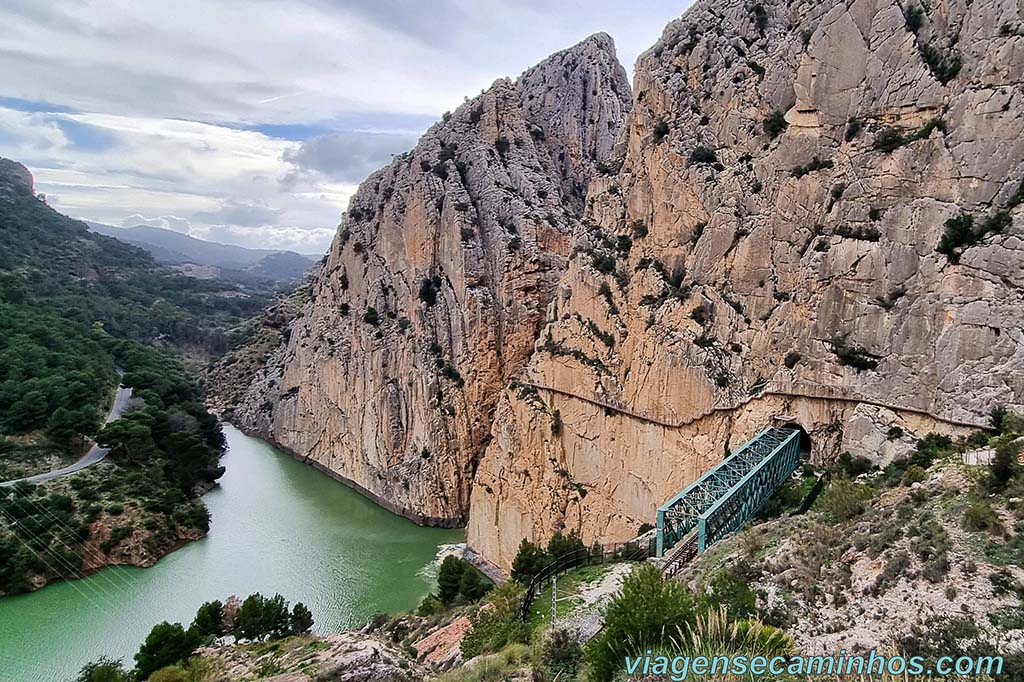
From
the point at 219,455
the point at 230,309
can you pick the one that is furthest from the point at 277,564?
the point at 230,309

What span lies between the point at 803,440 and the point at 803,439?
4 cm

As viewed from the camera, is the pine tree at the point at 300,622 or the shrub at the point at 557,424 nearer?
the pine tree at the point at 300,622

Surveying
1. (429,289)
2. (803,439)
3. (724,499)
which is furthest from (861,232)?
(429,289)

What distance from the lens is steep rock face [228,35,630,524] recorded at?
35844 millimetres

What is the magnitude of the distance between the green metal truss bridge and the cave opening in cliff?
1.92 ft

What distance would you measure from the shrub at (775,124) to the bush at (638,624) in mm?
16934

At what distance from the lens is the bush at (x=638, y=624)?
822 centimetres

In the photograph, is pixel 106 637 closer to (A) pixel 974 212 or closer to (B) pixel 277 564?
(B) pixel 277 564

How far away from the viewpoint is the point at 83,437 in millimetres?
38344

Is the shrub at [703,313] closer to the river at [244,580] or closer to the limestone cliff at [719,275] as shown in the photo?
the limestone cliff at [719,275]

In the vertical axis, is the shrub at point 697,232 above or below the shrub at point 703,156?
below

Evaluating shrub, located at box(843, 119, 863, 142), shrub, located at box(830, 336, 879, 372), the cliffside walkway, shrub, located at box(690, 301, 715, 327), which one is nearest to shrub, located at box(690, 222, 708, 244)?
shrub, located at box(690, 301, 715, 327)

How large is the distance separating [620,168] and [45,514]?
104ft

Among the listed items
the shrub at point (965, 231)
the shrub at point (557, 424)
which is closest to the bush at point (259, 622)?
the shrub at point (557, 424)
